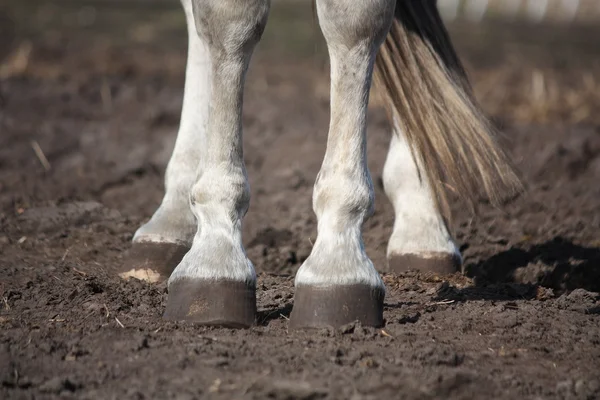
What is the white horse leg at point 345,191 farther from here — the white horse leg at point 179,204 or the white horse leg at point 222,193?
the white horse leg at point 179,204

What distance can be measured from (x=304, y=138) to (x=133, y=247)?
7.36ft

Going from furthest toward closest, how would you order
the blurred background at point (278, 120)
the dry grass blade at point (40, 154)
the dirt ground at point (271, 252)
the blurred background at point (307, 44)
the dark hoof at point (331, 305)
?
the blurred background at point (307, 44) < the dry grass blade at point (40, 154) < the blurred background at point (278, 120) < the dark hoof at point (331, 305) < the dirt ground at point (271, 252)

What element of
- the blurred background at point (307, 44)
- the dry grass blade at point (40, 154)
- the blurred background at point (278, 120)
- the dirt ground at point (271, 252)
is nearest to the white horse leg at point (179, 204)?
the dirt ground at point (271, 252)

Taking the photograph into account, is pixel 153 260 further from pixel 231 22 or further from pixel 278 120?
pixel 278 120

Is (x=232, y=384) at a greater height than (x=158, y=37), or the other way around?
(x=158, y=37)

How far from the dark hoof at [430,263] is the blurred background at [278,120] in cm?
23

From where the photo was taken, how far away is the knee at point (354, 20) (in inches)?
98.3

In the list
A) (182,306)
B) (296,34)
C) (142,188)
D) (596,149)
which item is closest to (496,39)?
(296,34)

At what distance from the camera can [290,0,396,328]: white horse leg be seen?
8.15 ft

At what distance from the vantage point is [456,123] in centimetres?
312

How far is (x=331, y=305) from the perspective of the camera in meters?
2.48

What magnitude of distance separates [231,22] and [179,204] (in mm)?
906

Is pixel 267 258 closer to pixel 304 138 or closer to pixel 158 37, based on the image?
pixel 304 138

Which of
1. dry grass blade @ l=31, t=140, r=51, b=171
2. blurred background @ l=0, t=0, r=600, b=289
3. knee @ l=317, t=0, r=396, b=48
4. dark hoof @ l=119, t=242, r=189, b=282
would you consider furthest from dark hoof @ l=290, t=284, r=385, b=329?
dry grass blade @ l=31, t=140, r=51, b=171
